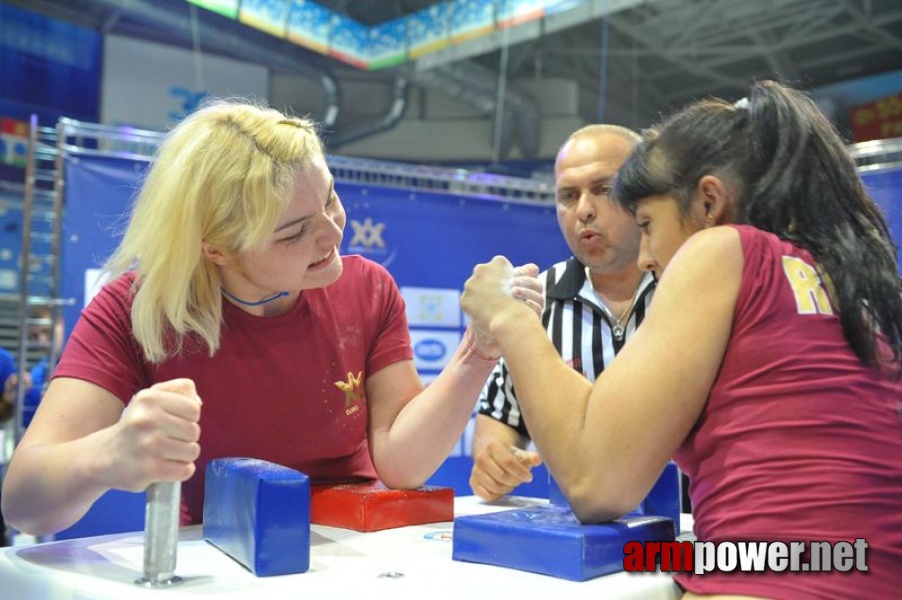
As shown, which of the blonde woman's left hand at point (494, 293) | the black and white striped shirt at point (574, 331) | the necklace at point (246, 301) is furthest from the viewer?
the black and white striped shirt at point (574, 331)

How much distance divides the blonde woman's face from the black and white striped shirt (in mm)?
845

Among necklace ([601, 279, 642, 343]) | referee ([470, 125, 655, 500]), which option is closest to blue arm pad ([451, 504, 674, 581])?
referee ([470, 125, 655, 500])

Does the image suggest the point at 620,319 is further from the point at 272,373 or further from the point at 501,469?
the point at 272,373

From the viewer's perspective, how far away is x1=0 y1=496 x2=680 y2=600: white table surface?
79 centimetres

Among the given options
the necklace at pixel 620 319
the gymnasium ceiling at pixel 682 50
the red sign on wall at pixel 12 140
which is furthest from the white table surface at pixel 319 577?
the gymnasium ceiling at pixel 682 50

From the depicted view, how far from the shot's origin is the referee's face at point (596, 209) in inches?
84.0

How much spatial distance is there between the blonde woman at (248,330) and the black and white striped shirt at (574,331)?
2.13ft

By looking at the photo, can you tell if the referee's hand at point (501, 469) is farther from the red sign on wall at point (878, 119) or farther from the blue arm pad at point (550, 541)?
the red sign on wall at point (878, 119)

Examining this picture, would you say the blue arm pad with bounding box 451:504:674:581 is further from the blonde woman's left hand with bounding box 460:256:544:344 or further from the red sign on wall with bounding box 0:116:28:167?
the red sign on wall with bounding box 0:116:28:167

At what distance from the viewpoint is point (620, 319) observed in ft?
7.20

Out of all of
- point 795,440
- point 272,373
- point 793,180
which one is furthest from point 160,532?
point 793,180

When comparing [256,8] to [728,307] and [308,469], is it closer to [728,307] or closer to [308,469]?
[308,469]

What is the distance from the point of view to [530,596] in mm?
780

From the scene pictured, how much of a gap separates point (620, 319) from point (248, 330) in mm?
1161
